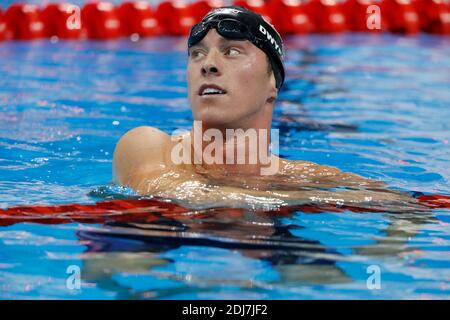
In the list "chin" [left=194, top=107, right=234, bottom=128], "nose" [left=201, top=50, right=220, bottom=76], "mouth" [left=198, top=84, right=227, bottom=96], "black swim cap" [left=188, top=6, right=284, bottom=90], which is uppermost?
"black swim cap" [left=188, top=6, right=284, bottom=90]

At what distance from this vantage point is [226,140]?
11.8 feet

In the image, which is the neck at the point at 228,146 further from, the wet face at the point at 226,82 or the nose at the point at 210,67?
the nose at the point at 210,67

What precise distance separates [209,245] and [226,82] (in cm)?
80

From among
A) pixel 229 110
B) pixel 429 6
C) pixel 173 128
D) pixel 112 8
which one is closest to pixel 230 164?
pixel 229 110

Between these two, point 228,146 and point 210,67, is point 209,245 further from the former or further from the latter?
point 210,67

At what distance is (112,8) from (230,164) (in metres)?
5.85

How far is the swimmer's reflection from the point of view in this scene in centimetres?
278

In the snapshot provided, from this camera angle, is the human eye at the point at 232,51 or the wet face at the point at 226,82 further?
the human eye at the point at 232,51

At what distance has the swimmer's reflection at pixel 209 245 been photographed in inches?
109

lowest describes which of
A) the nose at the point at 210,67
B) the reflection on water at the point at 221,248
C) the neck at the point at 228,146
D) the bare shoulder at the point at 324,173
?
the reflection on water at the point at 221,248

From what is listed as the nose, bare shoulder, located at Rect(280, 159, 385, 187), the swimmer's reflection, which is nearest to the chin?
the nose

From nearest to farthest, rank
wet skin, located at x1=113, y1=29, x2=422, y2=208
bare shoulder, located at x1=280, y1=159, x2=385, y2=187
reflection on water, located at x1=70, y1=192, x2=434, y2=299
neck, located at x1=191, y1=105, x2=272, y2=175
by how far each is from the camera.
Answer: reflection on water, located at x1=70, y1=192, x2=434, y2=299
wet skin, located at x1=113, y1=29, x2=422, y2=208
neck, located at x1=191, y1=105, x2=272, y2=175
bare shoulder, located at x1=280, y1=159, x2=385, y2=187

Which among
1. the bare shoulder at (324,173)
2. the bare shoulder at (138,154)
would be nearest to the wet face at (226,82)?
the bare shoulder at (138,154)

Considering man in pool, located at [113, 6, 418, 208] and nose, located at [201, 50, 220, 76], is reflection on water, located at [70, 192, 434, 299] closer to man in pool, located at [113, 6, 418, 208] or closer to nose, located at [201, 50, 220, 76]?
man in pool, located at [113, 6, 418, 208]
